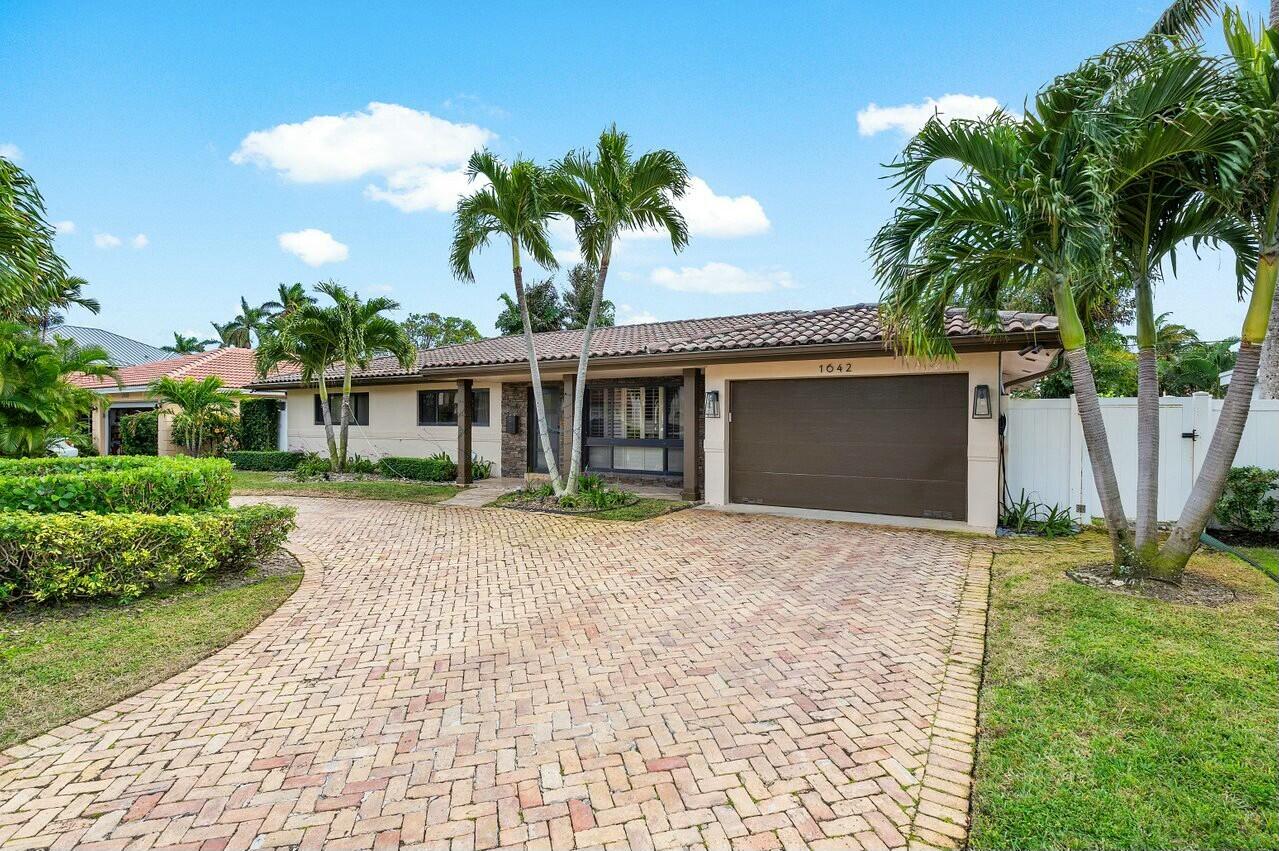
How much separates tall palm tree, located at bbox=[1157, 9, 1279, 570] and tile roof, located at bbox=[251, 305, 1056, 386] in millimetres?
2351

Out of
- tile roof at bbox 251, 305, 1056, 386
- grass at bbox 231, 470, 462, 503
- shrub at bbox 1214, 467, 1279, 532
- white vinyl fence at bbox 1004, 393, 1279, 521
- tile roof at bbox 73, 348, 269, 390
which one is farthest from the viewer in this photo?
tile roof at bbox 73, 348, 269, 390

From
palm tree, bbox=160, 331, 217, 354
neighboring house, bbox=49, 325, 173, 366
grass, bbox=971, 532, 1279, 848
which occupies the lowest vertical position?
grass, bbox=971, 532, 1279, 848

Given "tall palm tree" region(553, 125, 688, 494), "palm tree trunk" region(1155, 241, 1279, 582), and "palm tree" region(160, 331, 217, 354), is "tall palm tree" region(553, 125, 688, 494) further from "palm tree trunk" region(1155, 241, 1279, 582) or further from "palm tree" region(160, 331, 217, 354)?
"palm tree" region(160, 331, 217, 354)

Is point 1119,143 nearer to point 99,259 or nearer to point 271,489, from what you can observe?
point 271,489

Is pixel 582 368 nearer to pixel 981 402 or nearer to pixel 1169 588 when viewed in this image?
pixel 981 402

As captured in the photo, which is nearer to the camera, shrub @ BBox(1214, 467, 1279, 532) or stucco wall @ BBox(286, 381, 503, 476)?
shrub @ BBox(1214, 467, 1279, 532)

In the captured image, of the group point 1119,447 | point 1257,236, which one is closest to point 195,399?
point 1119,447

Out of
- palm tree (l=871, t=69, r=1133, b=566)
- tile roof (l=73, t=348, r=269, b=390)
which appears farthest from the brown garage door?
tile roof (l=73, t=348, r=269, b=390)

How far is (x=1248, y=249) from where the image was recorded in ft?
20.3

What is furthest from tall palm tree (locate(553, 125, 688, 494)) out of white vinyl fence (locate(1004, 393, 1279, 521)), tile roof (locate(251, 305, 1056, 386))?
white vinyl fence (locate(1004, 393, 1279, 521))

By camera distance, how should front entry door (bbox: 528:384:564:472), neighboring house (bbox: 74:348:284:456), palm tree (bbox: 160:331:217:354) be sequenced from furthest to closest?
palm tree (bbox: 160:331:217:354) < neighboring house (bbox: 74:348:284:456) < front entry door (bbox: 528:384:564:472)

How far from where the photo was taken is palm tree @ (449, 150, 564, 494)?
33.2 ft

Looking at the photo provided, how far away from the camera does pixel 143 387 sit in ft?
72.2

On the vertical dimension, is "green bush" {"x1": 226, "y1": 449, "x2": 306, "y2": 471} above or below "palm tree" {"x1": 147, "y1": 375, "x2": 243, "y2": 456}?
below
